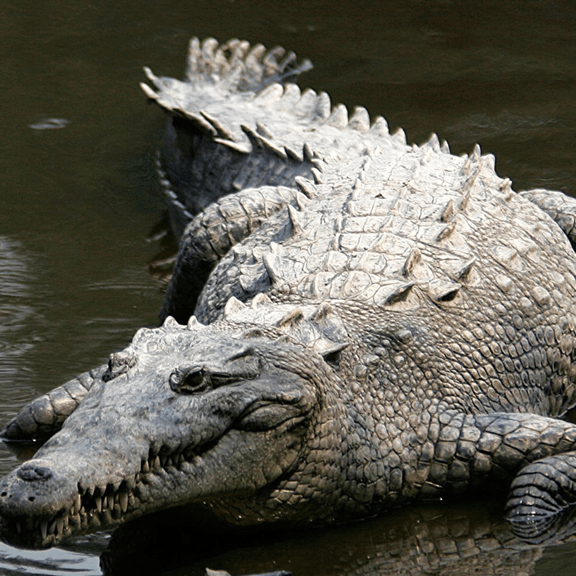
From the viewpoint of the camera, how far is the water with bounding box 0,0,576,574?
5250mm

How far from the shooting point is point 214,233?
5422 millimetres

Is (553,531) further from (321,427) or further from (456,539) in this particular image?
(321,427)

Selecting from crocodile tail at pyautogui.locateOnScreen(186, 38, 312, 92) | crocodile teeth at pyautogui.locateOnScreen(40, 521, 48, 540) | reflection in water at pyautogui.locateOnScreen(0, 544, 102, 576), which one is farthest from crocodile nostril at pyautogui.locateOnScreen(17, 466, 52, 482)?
crocodile tail at pyautogui.locateOnScreen(186, 38, 312, 92)

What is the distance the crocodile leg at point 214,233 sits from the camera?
5395 millimetres

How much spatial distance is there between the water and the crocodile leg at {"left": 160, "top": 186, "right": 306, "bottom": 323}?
232 mm

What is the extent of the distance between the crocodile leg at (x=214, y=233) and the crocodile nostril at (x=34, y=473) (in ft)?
9.28

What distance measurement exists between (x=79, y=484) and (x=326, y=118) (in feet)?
13.6

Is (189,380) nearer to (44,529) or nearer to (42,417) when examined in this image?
(44,529)

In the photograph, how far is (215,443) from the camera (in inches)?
122

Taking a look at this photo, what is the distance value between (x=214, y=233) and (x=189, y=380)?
240cm

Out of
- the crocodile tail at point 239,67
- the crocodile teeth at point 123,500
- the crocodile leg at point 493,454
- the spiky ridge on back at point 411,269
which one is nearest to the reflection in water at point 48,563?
the crocodile teeth at point 123,500

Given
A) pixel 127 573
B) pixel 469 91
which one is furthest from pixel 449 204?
pixel 469 91

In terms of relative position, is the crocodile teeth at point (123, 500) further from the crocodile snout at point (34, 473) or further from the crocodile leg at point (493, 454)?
the crocodile leg at point (493, 454)

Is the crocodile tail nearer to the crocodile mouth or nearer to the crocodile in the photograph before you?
the crocodile
